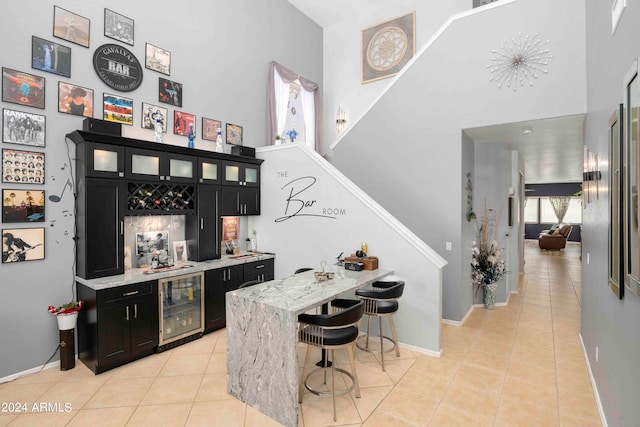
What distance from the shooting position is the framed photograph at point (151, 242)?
4418mm

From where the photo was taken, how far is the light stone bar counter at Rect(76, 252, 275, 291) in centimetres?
357

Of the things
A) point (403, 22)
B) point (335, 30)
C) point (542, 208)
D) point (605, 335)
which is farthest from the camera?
point (542, 208)

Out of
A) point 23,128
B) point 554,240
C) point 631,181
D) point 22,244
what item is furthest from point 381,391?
point 554,240

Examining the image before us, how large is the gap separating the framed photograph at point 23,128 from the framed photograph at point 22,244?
36.0 inches

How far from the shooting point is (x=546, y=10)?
4234 mm

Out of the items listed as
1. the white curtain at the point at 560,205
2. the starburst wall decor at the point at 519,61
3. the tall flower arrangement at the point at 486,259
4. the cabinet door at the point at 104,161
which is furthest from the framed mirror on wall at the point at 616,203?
the white curtain at the point at 560,205

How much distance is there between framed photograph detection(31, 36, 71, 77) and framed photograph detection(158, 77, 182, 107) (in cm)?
113

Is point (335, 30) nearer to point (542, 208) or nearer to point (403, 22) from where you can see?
point (403, 22)

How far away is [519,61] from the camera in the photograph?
441cm

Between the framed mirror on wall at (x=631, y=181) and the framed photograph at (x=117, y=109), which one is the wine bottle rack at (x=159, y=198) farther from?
the framed mirror on wall at (x=631, y=181)

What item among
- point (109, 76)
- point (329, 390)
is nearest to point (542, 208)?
point (329, 390)

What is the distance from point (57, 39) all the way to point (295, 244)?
3.84 metres

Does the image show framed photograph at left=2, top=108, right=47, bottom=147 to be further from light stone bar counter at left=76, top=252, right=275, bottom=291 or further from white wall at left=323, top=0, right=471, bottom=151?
white wall at left=323, top=0, right=471, bottom=151

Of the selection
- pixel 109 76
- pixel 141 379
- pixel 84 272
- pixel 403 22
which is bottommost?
pixel 141 379
